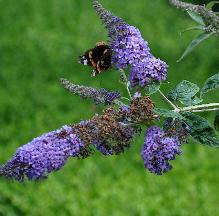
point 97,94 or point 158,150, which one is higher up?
point 97,94

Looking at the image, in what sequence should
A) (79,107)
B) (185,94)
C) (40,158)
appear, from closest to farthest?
(40,158) → (185,94) → (79,107)

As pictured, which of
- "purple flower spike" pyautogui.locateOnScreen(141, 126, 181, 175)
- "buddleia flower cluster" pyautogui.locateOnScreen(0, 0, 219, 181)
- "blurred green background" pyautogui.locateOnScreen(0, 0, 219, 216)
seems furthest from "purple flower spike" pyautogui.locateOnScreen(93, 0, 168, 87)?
"blurred green background" pyautogui.locateOnScreen(0, 0, 219, 216)

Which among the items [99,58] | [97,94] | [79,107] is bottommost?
[97,94]

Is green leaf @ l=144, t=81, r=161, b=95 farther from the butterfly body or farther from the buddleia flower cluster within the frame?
the butterfly body

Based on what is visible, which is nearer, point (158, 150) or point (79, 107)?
point (158, 150)

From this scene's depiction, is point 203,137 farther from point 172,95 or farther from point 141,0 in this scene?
point 141,0

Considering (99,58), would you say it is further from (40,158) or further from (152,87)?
(40,158)

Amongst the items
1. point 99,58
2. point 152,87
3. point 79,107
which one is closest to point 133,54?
point 152,87

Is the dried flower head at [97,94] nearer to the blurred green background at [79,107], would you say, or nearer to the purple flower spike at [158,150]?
the purple flower spike at [158,150]
